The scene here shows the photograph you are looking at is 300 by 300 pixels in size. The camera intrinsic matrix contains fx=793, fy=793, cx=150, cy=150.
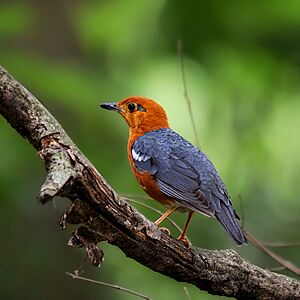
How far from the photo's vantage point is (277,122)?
750 centimetres

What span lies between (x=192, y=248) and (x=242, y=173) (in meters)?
2.77

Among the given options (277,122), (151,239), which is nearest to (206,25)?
(277,122)

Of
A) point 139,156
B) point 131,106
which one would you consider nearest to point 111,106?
point 131,106

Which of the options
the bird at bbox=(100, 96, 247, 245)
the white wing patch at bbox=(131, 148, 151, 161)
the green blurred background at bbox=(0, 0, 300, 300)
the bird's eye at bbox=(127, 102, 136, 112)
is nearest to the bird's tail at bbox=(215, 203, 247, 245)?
the bird at bbox=(100, 96, 247, 245)

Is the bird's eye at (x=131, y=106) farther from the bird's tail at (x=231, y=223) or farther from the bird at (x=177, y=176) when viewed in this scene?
the bird's tail at (x=231, y=223)

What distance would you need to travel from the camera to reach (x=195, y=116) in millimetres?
7129

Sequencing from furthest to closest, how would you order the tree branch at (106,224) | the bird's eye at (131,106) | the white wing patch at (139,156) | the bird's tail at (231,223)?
1. the bird's eye at (131,106)
2. the white wing patch at (139,156)
3. the bird's tail at (231,223)
4. the tree branch at (106,224)

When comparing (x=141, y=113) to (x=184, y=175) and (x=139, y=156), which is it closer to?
(x=139, y=156)

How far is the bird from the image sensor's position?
4914mm

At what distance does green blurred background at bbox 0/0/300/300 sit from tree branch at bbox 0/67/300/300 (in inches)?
76.7

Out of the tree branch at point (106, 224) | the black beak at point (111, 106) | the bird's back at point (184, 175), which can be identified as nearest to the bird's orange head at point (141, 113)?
the black beak at point (111, 106)

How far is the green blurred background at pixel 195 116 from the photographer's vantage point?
676 centimetres

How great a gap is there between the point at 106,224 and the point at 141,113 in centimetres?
221

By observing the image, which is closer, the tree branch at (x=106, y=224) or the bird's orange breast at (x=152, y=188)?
the tree branch at (x=106, y=224)
